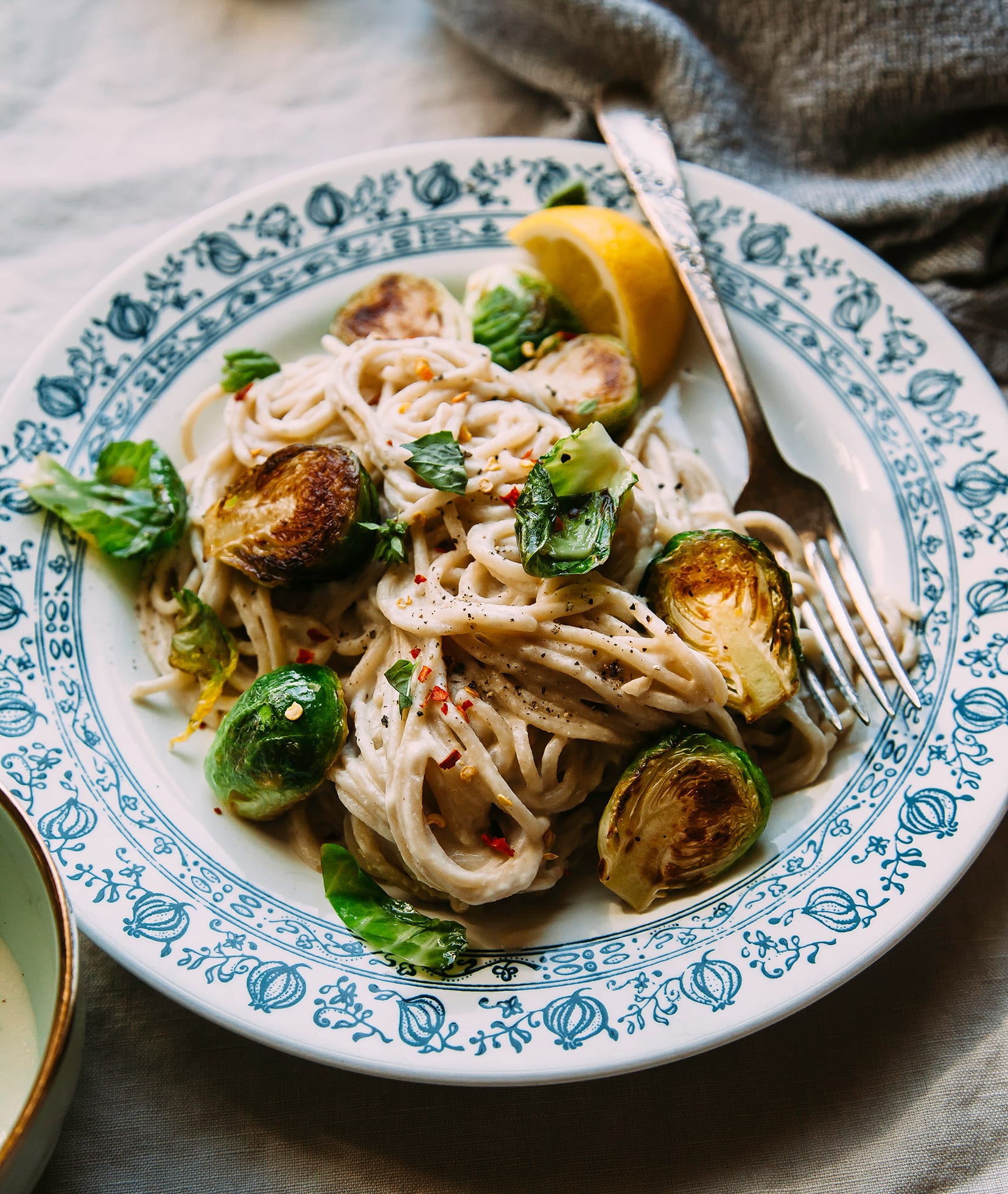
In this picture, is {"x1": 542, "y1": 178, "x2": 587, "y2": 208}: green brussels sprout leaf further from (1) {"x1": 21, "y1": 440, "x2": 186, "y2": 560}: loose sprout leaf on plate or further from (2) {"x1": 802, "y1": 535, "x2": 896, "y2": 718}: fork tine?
(1) {"x1": 21, "y1": 440, "x2": 186, "y2": 560}: loose sprout leaf on plate

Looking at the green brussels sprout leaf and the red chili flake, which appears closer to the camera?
the red chili flake

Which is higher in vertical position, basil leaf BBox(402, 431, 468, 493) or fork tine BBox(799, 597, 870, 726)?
basil leaf BBox(402, 431, 468, 493)

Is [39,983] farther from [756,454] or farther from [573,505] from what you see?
[756,454]

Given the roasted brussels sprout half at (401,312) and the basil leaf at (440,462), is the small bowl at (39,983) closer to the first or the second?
the basil leaf at (440,462)

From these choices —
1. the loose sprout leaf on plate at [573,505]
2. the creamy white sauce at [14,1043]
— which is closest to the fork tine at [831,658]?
the loose sprout leaf on plate at [573,505]

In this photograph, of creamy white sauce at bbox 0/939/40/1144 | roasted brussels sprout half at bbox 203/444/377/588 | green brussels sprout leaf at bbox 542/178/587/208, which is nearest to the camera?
creamy white sauce at bbox 0/939/40/1144

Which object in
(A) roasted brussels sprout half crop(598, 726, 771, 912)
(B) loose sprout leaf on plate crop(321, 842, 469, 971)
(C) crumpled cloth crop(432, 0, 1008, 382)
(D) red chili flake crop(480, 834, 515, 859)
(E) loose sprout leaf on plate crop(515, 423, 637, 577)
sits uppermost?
(C) crumpled cloth crop(432, 0, 1008, 382)

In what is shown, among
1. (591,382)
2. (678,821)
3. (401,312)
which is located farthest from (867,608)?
(401,312)

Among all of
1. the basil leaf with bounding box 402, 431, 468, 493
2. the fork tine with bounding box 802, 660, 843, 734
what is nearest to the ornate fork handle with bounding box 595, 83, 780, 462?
the fork tine with bounding box 802, 660, 843, 734
